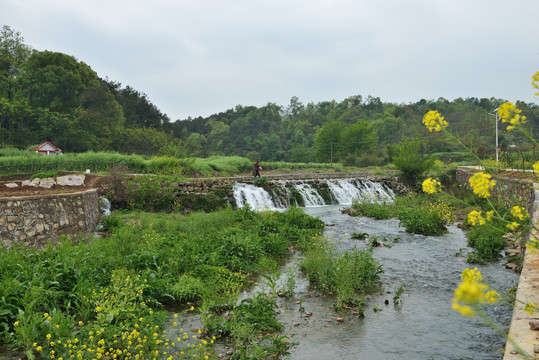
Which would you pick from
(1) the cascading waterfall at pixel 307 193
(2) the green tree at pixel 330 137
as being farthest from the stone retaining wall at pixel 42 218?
(2) the green tree at pixel 330 137

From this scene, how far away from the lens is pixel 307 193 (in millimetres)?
20625

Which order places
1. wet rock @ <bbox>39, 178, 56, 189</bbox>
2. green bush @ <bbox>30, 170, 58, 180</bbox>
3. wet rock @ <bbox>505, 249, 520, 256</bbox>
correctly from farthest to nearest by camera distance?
green bush @ <bbox>30, 170, 58, 180</bbox>
wet rock @ <bbox>39, 178, 56, 189</bbox>
wet rock @ <bbox>505, 249, 520, 256</bbox>

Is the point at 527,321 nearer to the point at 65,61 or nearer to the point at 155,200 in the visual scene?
the point at 155,200

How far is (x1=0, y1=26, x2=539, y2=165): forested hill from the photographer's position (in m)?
30.4

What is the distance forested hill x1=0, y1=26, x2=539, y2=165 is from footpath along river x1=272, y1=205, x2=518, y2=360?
11.9 m

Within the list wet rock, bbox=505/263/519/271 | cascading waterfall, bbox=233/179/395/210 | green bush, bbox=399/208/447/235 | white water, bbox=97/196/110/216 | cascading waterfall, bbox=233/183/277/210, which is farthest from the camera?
cascading waterfall, bbox=233/179/395/210

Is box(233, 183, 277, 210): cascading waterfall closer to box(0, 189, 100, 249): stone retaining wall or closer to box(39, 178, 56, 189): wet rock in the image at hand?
box(0, 189, 100, 249): stone retaining wall

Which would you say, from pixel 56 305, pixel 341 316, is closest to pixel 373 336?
pixel 341 316

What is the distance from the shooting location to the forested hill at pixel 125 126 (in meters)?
30.4

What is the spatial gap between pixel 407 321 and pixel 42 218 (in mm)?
8882

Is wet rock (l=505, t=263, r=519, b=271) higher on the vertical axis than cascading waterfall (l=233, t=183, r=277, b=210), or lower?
lower

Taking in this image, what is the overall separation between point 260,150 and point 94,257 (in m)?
52.6

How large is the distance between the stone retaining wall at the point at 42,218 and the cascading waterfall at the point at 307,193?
7.58m

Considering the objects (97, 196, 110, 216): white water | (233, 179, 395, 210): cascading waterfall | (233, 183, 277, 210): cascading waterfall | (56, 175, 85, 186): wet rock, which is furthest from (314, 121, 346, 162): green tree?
(97, 196, 110, 216): white water
